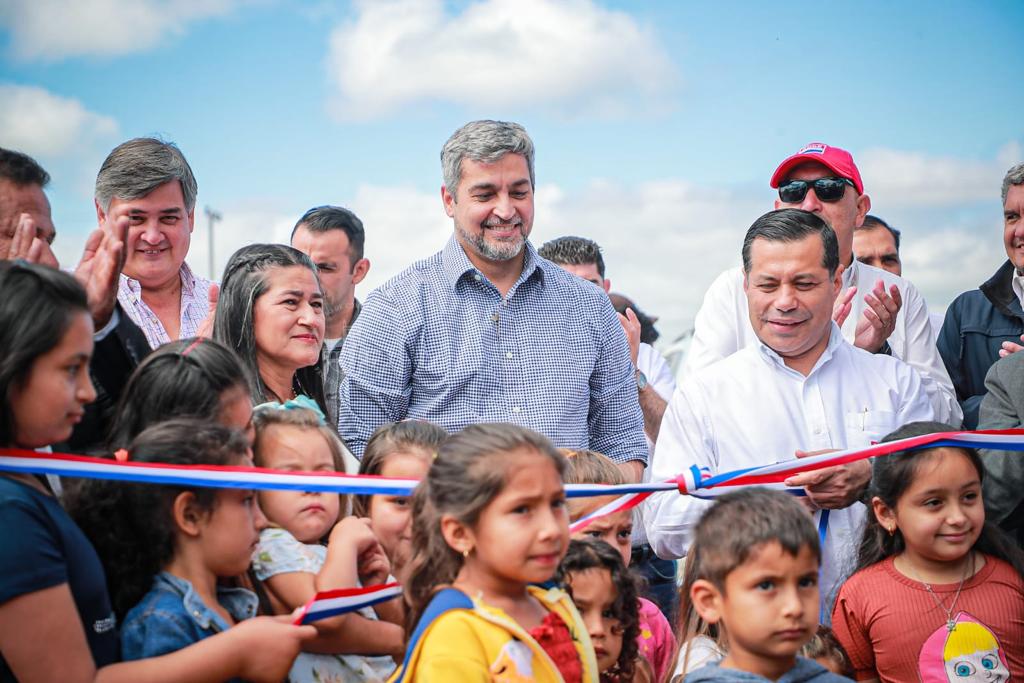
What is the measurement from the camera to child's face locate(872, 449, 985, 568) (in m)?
3.92

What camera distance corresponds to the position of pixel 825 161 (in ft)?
19.2

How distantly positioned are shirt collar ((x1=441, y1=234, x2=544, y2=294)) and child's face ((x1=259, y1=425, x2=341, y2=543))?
1.72 metres

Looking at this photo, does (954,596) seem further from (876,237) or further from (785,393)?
(876,237)

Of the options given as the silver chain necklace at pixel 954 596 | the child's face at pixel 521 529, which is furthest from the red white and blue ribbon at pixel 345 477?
the silver chain necklace at pixel 954 596

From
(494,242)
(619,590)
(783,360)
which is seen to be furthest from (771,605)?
(494,242)

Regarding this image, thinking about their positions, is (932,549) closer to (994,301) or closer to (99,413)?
(994,301)

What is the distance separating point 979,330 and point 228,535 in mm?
4594

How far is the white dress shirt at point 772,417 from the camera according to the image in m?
4.48

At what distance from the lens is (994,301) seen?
19.6 ft

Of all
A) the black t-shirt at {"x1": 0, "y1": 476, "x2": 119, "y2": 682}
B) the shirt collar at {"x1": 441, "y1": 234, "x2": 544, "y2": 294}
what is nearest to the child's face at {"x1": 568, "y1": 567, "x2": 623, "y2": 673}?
the black t-shirt at {"x1": 0, "y1": 476, "x2": 119, "y2": 682}

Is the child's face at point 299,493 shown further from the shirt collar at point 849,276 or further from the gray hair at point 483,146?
the shirt collar at point 849,276

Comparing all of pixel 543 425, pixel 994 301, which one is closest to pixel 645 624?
pixel 543 425

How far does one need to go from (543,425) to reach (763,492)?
6.27 feet

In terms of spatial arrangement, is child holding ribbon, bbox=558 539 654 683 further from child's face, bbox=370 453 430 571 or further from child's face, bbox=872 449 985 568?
child's face, bbox=872 449 985 568
